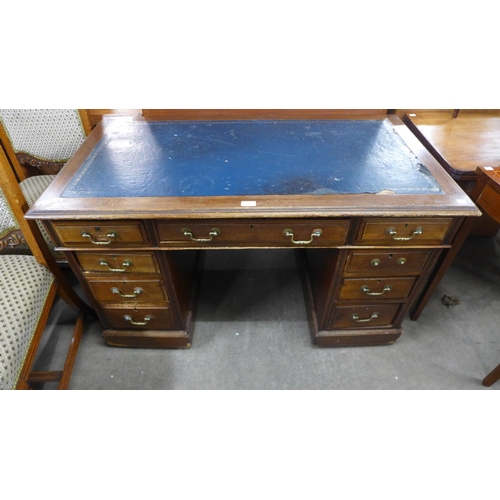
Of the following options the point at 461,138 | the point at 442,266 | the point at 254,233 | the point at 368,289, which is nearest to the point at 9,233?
the point at 254,233

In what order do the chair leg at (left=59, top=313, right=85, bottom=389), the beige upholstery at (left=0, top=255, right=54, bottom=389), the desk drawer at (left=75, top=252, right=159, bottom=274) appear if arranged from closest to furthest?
the beige upholstery at (left=0, top=255, right=54, bottom=389) → the desk drawer at (left=75, top=252, right=159, bottom=274) → the chair leg at (left=59, top=313, right=85, bottom=389)

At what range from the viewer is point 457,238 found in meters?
1.49

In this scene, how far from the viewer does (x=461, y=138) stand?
66.0 inches

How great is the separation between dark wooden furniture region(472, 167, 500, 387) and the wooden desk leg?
0.30 ft

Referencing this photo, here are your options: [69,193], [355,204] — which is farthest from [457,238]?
[69,193]

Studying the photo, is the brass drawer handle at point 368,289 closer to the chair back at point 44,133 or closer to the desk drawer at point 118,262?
the desk drawer at point 118,262

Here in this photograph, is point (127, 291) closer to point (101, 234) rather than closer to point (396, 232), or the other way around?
point (101, 234)

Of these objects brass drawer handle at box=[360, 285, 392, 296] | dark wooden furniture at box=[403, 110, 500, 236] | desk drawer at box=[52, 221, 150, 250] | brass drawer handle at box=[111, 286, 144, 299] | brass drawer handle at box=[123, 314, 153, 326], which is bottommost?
brass drawer handle at box=[123, 314, 153, 326]

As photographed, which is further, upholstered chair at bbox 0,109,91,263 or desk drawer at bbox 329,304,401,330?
upholstered chair at bbox 0,109,91,263

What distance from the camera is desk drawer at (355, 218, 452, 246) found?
3.90 ft

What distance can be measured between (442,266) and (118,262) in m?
1.48

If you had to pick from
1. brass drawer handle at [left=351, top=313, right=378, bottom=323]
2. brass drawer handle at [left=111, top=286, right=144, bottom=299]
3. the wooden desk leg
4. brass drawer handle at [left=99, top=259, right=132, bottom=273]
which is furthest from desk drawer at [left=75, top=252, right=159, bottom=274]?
the wooden desk leg

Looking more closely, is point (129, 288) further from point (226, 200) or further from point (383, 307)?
→ point (383, 307)

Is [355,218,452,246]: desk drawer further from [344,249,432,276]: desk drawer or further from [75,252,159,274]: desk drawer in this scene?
[75,252,159,274]: desk drawer
